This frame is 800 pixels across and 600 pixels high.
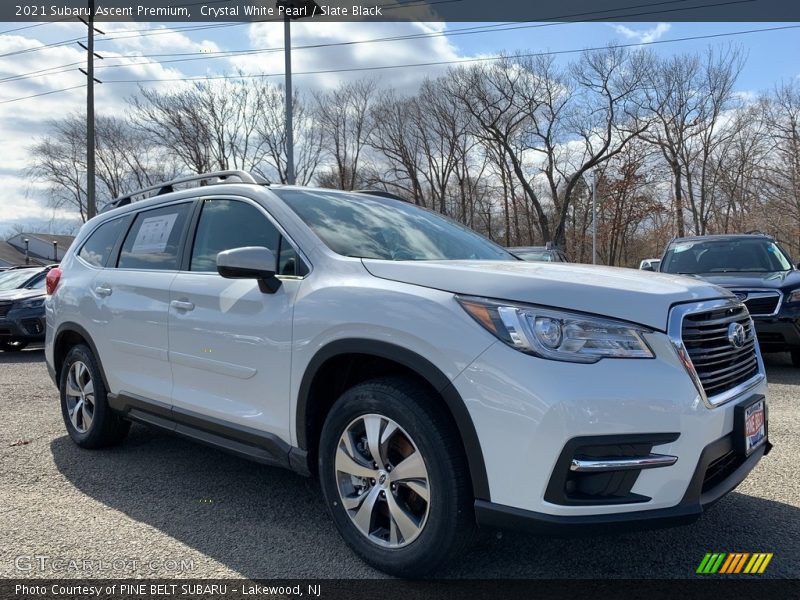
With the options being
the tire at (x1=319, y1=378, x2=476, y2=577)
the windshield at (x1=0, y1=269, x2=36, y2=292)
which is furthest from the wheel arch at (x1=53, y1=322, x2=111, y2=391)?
the windshield at (x1=0, y1=269, x2=36, y2=292)

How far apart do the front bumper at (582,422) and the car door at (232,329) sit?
3.65 feet

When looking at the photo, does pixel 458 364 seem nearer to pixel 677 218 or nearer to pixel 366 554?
pixel 366 554

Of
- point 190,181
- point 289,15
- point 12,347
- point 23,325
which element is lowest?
point 12,347

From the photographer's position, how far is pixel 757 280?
7176 mm

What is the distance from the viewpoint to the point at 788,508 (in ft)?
10.5

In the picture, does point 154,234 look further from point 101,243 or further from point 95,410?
point 95,410

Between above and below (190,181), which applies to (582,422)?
below

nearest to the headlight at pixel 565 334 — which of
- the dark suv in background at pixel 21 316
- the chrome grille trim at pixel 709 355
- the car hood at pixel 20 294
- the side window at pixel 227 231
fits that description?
the chrome grille trim at pixel 709 355

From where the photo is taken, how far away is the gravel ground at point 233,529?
2668 millimetres

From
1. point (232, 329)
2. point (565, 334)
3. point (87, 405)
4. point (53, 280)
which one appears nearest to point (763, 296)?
point (565, 334)

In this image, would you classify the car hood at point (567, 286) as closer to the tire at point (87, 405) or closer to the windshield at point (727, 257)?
the tire at point (87, 405)

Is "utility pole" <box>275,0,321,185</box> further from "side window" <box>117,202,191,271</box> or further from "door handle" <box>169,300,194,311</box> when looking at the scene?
"door handle" <box>169,300,194,311</box>

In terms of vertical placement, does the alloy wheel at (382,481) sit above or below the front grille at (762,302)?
below

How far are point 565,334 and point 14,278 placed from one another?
12575mm
